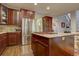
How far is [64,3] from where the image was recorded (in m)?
2.31

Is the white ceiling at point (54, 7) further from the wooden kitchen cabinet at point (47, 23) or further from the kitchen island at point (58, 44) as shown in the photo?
the kitchen island at point (58, 44)

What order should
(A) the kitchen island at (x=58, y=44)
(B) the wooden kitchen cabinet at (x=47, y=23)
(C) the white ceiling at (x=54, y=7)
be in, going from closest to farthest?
(A) the kitchen island at (x=58, y=44), (C) the white ceiling at (x=54, y=7), (B) the wooden kitchen cabinet at (x=47, y=23)

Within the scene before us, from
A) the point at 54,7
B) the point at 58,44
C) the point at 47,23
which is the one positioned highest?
the point at 54,7

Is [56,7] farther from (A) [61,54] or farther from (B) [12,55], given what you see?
(B) [12,55]

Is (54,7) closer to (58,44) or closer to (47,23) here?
(47,23)

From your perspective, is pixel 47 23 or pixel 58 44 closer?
pixel 58 44

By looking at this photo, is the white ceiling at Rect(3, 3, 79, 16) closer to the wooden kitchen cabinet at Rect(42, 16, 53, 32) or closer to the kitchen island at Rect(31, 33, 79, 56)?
the wooden kitchen cabinet at Rect(42, 16, 53, 32)

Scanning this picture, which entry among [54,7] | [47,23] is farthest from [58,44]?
[54,7]

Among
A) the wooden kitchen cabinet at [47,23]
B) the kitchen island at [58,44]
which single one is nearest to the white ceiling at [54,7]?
the wooden kitchen cabinet at [47,23]

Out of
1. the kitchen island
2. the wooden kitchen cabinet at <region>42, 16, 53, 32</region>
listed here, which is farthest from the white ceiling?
the kitchen island

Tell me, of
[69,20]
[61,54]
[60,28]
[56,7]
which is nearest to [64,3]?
[56,7]

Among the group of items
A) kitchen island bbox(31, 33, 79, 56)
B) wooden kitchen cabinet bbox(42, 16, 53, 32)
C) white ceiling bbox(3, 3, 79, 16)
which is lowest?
kitchen island bbox(31, 33, 79, 56)

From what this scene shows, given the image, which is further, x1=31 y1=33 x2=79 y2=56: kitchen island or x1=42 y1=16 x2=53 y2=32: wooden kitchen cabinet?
x1=42 y1=16 x2=53 y2=32: wooden kitchen cabinet

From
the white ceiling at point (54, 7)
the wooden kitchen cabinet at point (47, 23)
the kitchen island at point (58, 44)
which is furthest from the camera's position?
the wooden kitchen cabinet at point (47, 23)
